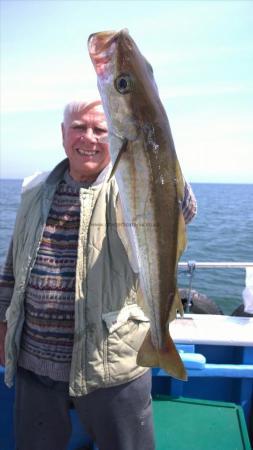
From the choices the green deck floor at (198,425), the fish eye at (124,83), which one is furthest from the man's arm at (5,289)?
the fish eye at (124,83)

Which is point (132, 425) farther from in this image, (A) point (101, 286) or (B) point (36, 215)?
(B) point (36, 215)

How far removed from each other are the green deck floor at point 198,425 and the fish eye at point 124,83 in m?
2.50

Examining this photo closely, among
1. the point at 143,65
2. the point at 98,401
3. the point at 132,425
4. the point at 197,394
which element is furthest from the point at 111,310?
the point at 197,394

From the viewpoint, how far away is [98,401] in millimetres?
2408

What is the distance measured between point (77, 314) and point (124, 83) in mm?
1285

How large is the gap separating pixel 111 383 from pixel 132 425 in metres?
0.33

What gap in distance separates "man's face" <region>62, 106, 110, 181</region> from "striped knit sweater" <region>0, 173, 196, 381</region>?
25cm

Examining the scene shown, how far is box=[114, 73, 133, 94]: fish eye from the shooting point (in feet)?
5.74

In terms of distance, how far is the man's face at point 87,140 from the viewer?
2.48m

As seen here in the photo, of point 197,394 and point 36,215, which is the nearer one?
point 36,215

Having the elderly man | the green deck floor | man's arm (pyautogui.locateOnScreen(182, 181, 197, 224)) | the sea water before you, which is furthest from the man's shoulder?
the sea water

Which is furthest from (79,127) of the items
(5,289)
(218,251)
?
(218,251)

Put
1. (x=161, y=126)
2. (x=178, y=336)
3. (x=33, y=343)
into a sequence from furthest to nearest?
(x=178, y=336) → (x=33, y=343) → (x=161, y=126)

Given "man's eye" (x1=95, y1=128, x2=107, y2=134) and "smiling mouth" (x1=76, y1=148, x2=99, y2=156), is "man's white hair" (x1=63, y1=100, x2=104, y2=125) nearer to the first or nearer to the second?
"man's eye" (x1=95, y1=128, x2=107, y2=134)
